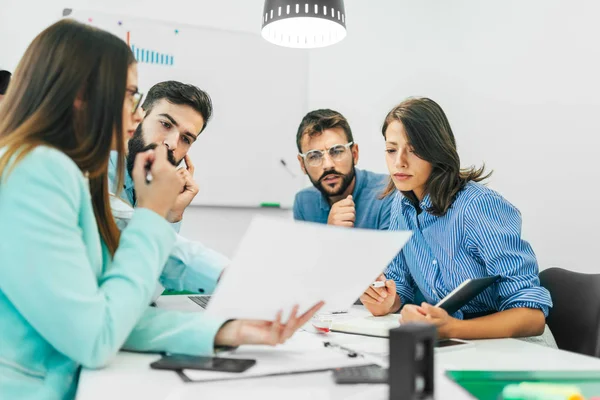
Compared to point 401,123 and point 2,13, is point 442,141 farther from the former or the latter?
point 2,13

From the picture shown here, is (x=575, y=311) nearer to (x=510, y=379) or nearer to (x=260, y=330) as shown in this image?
(x=510, y=379)

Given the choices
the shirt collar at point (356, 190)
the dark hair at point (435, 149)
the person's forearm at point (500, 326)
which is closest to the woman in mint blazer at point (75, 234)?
the person's forearm at point (500, 326)

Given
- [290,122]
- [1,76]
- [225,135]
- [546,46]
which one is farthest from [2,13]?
[546,46]

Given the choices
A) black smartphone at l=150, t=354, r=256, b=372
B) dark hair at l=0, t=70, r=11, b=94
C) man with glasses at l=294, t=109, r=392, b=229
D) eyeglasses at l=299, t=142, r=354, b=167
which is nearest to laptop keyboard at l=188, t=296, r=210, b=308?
black smartphone at l=150, t=354, r=256, b=372

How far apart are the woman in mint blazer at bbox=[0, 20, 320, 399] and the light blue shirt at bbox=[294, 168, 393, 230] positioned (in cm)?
159

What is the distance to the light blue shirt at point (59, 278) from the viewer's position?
788mm

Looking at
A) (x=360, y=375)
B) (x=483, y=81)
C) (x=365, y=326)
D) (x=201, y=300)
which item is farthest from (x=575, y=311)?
(x=483, y=81)

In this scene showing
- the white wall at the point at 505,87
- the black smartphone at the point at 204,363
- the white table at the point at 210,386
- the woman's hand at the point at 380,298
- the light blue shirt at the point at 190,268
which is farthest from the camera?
the white wall at the point at 505,87

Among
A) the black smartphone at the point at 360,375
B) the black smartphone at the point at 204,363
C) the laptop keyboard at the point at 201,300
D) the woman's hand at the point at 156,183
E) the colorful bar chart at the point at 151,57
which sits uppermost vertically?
the colorful bar chart at the point at 151,57

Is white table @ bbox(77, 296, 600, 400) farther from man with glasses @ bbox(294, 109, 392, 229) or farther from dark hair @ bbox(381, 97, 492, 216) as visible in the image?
man with glasses @ bbox(294, 109, 392, 229)

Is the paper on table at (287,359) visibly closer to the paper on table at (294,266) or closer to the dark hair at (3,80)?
the paper on table at (294,266)

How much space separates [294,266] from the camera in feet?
2.77

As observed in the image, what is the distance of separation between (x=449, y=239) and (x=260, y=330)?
2.87ft

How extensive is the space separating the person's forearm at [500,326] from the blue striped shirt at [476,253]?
3 centimetres
